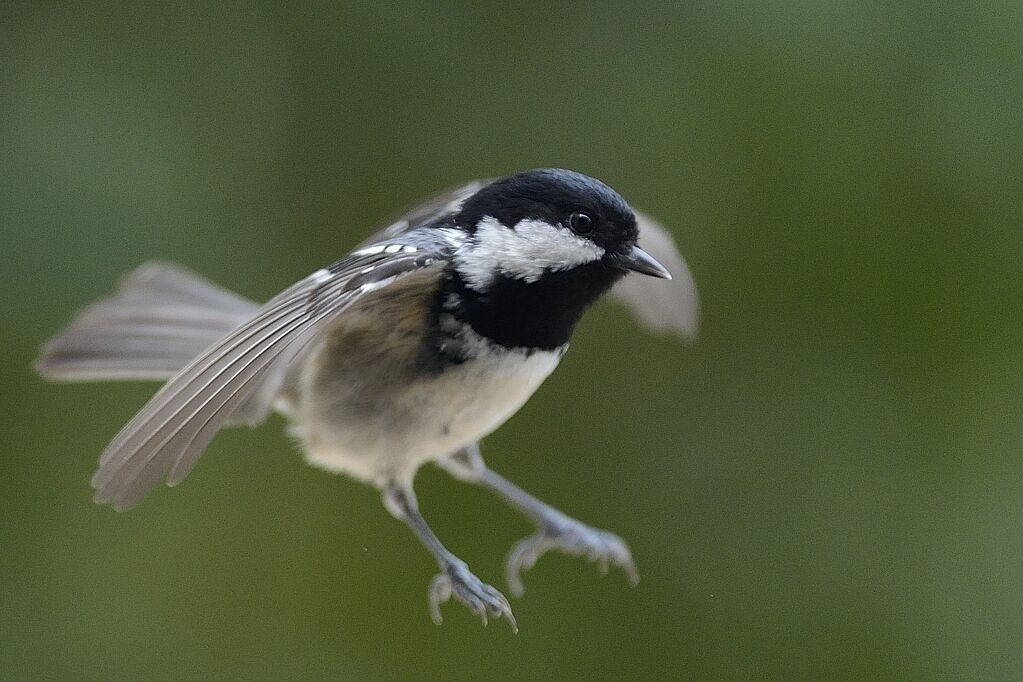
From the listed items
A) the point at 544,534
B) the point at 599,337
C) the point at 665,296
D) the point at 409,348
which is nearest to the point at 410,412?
the point at 409,348

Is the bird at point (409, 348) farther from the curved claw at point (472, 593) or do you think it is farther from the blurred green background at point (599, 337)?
the blurred green background at point (599, 337)

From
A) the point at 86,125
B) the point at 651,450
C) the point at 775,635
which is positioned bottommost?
the point at 775,635

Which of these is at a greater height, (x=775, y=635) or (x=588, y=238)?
(x=588, y=238)

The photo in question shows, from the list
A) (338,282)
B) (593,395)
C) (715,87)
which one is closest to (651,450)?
(593,395)

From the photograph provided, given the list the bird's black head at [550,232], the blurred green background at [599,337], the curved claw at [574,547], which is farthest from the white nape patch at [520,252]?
the blurred green background at [599,337]

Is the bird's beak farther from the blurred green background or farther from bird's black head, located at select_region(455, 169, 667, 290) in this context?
the blurred green background

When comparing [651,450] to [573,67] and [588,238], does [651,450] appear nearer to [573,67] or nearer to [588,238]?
[573,67]
